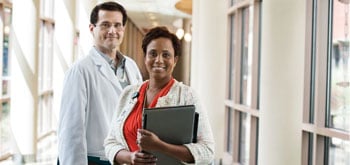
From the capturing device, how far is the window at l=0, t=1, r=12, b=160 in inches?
329

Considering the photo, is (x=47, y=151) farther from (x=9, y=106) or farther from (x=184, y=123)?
(x=184, y=123)

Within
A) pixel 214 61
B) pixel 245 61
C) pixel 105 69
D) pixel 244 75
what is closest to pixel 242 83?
pixel 244 75

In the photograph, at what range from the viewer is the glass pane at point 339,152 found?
3461mm

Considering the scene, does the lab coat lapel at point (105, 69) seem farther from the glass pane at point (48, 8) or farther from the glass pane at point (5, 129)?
the glass pane at point (48, 8)

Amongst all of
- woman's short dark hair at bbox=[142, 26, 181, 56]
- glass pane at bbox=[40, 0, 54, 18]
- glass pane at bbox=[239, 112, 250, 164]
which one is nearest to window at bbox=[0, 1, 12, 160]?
glass pane at bbox=[40, 0, 54, 18]

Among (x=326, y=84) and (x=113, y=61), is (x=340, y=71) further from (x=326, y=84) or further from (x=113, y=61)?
(x=113, y=61)

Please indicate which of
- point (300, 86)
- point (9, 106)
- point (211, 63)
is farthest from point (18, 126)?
point (300, 86)

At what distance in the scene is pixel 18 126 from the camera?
8180mm

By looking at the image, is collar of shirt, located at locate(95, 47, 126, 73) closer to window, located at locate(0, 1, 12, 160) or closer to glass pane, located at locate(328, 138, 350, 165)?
glass pane, located at locate(328, 138, 350, 165)

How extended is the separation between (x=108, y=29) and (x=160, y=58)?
688mm

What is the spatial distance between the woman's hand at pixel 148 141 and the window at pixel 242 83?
4.29 metres

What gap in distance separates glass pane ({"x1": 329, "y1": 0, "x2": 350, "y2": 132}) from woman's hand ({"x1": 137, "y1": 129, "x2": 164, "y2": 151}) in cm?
225

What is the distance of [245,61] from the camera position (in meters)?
6.92

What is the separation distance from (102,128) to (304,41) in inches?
86.2
